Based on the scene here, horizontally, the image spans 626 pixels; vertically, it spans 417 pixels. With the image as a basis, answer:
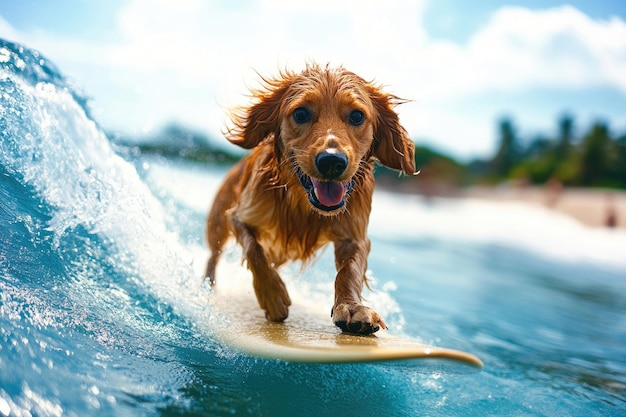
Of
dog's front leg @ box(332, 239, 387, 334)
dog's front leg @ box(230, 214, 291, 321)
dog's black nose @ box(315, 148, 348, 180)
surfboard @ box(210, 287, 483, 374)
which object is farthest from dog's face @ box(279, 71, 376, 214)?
surfboard @ box(210, 287, 483, 374)

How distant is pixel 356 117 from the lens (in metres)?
3.37

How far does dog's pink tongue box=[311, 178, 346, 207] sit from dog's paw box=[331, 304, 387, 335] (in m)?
0.55

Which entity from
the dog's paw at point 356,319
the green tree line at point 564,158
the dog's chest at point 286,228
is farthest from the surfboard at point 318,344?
the green tree line at point 564,158

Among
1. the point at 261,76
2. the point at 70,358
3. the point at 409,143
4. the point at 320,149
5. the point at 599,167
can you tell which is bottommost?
the point at 70,358

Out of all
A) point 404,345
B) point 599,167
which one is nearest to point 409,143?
point 404,345

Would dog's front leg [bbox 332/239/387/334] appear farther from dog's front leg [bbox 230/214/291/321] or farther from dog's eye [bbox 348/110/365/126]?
dog's eye [bbox 348/110/365/126]

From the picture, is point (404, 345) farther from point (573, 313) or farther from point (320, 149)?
point (573, 313)

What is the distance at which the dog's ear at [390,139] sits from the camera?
3.68 meters

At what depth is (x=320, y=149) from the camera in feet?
10.1

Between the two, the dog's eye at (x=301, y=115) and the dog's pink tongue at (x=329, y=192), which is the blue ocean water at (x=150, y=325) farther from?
the dog's eye at (x=301, y=115)

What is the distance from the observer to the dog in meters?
3.16

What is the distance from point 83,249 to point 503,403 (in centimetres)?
264

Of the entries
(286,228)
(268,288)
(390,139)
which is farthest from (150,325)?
(390,139)

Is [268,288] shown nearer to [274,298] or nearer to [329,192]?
[274,298]
